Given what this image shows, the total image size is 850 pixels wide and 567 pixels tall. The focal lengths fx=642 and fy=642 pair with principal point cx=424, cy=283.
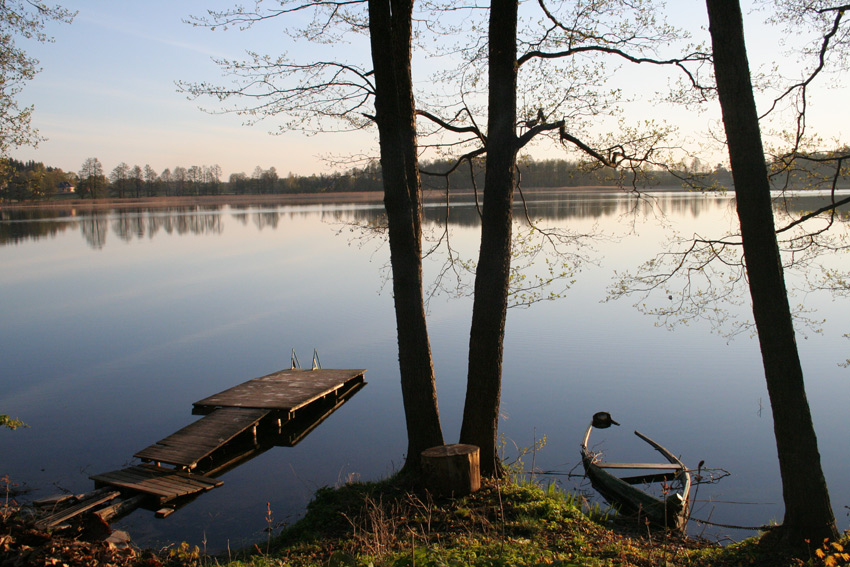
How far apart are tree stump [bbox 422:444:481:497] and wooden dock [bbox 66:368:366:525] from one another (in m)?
3.90

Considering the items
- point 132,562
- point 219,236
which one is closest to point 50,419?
point 132,562

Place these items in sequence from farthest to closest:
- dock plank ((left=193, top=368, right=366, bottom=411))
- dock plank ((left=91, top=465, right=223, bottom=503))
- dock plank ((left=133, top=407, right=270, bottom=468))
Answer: dock plank ((left=193, top=368, right=366, bottom=411)), dock plank ((left=133, top=407, right=270, bottom=468)), dock plank ((left=91, top=465, right=223, bottom=503))

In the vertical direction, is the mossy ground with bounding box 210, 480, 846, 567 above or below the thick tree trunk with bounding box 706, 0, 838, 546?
below

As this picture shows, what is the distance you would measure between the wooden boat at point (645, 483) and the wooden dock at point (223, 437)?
5.22 metres

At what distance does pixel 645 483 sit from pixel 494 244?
4077 mm

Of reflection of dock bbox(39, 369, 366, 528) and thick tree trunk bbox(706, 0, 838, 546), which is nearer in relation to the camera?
thick tree trunk bbox(706, 0, 838, 546)

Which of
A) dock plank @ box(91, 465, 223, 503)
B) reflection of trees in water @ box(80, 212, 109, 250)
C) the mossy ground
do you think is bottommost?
dock plank @ box(91, 465, 223, 503)

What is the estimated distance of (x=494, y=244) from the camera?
704 centimetres

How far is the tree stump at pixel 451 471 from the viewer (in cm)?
636

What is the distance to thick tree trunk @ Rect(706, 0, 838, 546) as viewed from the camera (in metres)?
5.50

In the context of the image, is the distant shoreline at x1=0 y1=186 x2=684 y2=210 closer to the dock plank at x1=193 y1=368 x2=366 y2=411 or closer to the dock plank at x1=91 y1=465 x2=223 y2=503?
the dock plank at x1=193 y1=368 x2=366 y2=411

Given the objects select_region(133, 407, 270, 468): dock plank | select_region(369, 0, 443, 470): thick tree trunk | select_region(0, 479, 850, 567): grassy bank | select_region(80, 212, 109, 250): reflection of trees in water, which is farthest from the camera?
select_region(80, 212, 109, 250): reflection of trees in water

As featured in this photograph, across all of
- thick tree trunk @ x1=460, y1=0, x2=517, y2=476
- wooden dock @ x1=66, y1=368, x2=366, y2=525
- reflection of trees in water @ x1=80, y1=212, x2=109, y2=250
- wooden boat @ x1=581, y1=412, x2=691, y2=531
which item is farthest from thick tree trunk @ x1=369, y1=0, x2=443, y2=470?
reflection of trees in water @ x1=80, y1=212, x2=109, y2=250

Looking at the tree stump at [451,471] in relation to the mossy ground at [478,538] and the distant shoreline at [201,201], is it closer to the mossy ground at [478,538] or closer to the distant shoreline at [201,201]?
the mossy ground at [478,538]
